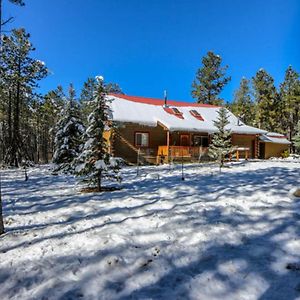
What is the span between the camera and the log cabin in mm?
20203

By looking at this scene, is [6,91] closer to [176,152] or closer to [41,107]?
[41,107]

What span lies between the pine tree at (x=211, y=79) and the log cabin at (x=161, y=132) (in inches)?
588

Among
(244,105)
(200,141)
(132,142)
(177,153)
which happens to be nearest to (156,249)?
(177,153)

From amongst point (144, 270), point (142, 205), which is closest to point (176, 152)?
point (142, 205)

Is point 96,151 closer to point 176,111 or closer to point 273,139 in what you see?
point 176,111

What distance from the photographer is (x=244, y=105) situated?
129 ft

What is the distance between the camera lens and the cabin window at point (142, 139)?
21156mm

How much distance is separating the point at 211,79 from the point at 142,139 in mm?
22806

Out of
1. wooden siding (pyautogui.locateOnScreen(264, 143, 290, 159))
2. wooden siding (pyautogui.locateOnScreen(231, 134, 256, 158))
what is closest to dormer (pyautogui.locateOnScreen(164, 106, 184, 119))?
wooden siding (pyautogui.locateOnScreen(231, 134, 256, 158))

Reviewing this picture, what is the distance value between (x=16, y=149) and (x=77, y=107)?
26.1 feet

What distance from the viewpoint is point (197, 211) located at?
5910 mm

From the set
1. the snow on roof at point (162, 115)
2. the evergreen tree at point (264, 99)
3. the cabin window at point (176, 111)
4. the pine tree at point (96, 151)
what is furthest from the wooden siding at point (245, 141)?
the pine tree at point (96, 151)

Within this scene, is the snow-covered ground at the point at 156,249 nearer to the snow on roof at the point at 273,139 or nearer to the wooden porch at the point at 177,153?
the wooden porch at the point at 177,153

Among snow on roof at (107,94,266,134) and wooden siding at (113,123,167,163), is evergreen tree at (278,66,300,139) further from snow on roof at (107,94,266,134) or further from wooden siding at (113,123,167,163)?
wooden siding at (113,123,167,163)
